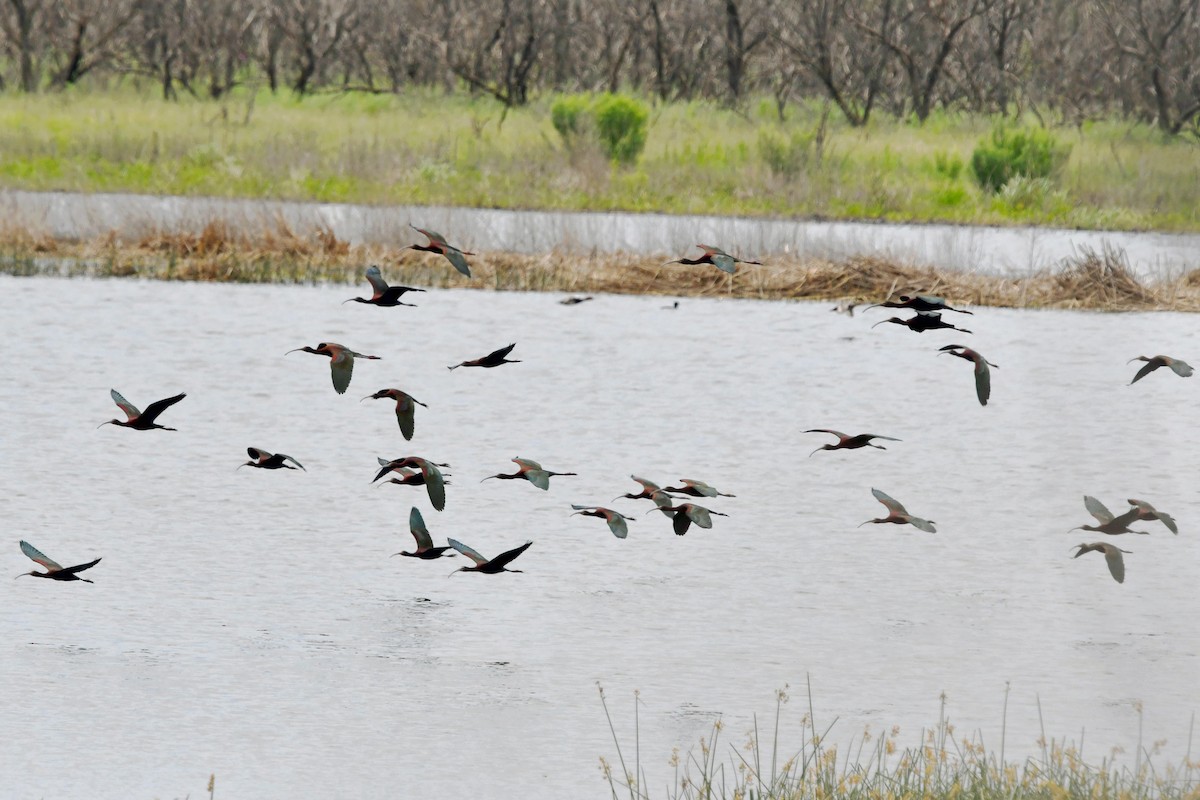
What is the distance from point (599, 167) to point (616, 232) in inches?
139

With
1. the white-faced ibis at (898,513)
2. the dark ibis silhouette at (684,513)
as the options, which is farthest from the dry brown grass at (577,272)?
the dark ibis silhouette at (684,513)

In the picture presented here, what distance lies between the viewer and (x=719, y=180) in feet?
65.7

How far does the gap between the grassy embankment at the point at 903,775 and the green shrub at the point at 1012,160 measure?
15.7 m

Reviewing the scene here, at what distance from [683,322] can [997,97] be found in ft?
55.9

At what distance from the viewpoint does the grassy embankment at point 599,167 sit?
746 inches

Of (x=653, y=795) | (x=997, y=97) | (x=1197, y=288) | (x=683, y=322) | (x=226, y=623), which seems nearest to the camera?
(x=653, y=795)

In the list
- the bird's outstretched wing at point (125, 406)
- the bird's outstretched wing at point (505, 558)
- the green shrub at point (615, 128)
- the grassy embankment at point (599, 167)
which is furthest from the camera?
the green shrub at point (615, 128)

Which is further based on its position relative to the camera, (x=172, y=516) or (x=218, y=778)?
(x=172, y=516)

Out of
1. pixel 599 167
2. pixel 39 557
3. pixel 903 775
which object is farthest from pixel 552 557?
pixel 599 167

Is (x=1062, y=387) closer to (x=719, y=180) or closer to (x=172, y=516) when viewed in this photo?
(x=172, y=516)

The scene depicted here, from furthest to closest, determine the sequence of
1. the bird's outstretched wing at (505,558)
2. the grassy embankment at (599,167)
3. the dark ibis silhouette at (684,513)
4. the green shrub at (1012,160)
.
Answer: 1. the green shrub at (1012,160)
2. the grassy embankment at (599,167)
3. the dark ibis silhouette at (684,513)
4. the bird's outstretched wing at (505,558)

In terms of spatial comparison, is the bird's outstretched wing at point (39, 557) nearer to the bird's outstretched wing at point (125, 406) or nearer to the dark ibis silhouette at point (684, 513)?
the bird's outstretched wing at point (125, 406)

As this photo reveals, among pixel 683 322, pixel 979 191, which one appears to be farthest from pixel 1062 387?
pixel 979 191

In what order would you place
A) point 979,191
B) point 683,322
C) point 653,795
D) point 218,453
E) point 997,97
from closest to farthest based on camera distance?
point 653,795 < point 218,453 < point 683,322 < point 979,191 < point 997,97
